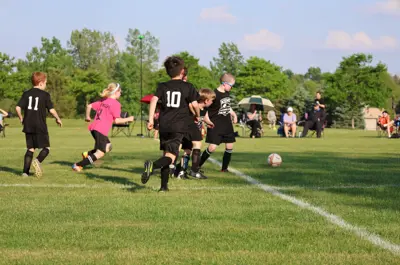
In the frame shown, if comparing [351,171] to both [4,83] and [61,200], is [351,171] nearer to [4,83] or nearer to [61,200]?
[61,200]

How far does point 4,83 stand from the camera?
73.5 m

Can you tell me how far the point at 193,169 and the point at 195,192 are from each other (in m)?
2.35

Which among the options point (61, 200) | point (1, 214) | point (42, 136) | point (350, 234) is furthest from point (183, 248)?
point (42, 136)

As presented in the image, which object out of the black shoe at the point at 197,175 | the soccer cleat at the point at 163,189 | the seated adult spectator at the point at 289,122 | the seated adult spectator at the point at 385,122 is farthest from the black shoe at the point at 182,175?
the seated adult spectator at the point at 385,122

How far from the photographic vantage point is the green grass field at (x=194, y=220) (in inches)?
174

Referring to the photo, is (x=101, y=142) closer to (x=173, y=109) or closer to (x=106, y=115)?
(x=106, y=115)

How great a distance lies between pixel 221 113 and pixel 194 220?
556 cm

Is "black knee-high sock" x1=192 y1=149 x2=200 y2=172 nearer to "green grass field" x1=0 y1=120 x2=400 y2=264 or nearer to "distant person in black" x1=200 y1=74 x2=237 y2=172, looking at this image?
"green grass field" x1=0 y1=120 x2=400 y2=264

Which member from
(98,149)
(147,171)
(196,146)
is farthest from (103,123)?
(147,171)

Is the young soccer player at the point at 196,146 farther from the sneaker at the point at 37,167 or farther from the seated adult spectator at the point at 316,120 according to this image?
the seated adult spectator at the point at 316,120

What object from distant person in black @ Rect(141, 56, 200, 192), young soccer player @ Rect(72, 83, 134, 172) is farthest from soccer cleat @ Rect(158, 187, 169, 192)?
young soccer player @ Rect(72, 83, 134, 172)

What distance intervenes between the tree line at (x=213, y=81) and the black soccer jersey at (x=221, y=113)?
66392 millimetres

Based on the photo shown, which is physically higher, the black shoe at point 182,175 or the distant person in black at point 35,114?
the distant person in black at point 35,114

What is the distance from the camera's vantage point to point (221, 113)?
37.1ft
